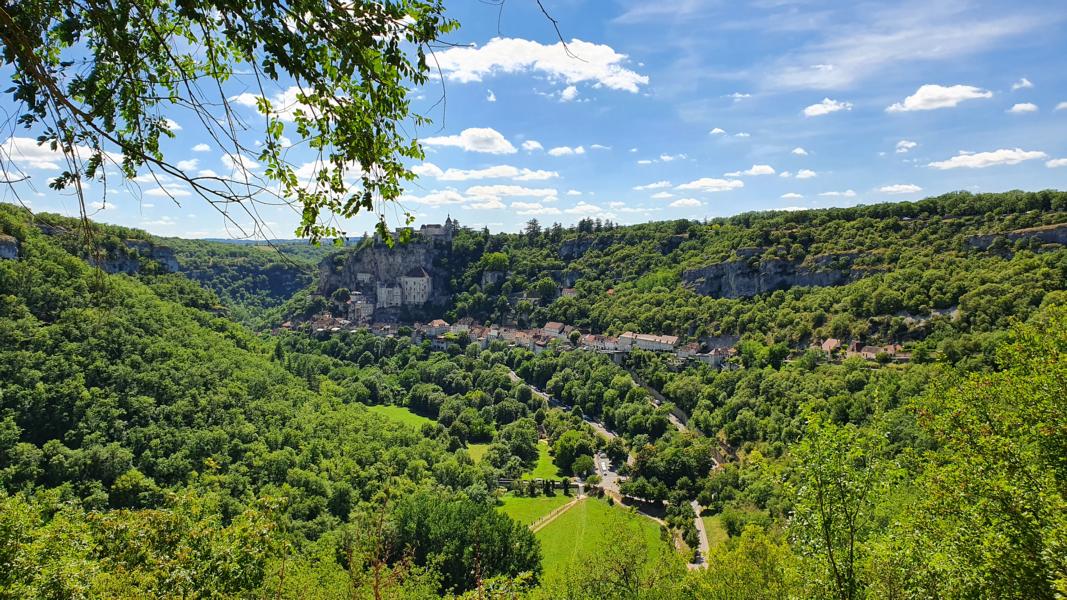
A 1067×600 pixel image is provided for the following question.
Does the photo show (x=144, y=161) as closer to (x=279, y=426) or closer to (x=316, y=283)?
(x=279, y=426)

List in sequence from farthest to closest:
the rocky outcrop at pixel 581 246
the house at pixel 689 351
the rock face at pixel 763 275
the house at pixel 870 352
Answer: the rocky outcrop at pixel 581 246 < the rock face at pixel 763 275 < the house at pixel 689 351 < the house at pixel 870 352

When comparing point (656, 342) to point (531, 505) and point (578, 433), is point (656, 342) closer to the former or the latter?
point (578, 433)

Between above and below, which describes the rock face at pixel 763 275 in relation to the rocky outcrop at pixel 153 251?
below

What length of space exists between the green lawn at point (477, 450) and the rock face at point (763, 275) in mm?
33816

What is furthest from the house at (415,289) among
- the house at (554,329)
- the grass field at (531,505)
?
the grass field at (531,505)

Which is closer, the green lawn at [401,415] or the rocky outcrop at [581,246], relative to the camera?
the green lawn at [401,415]

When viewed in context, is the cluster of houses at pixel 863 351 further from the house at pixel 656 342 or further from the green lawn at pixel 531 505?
the green lawn at pixel 531 505

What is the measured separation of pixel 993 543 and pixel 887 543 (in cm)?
139

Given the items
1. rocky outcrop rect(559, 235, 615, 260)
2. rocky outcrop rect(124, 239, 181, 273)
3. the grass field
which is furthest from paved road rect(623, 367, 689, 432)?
rocky outcrop rect(124, 239, 181, 273)

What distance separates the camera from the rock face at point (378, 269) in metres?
94.8

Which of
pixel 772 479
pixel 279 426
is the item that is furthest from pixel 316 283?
pixel 772 479

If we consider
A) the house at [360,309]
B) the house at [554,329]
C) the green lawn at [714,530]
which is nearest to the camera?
the green lawn at [714,530]

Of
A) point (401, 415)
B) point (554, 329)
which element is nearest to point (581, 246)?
point (554, 329)

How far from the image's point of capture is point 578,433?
43500 millimetres
